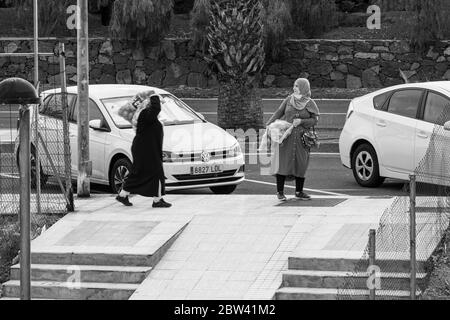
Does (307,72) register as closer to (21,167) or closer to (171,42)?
(171,42)

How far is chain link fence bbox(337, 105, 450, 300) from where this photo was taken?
11227 millimetres

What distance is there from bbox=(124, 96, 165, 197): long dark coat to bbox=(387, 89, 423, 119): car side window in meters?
3.78

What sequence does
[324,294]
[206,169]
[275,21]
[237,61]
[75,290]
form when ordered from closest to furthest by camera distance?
[324,294] → [75,290] → [206,169] → [237,61] → [275,21]

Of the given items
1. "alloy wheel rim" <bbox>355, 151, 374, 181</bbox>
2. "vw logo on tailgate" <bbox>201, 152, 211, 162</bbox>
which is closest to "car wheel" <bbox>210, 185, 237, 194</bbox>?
"vw logo on tailgate" <bbox>201, 152, 211, 162</bbox>

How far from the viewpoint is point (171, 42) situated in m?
33.5

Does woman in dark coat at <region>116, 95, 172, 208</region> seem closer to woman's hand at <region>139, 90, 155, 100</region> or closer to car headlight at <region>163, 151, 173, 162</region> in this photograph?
woman's hand at <region>139, 90, 155, 100</region>

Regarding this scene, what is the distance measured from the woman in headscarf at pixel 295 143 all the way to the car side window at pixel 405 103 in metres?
1.97

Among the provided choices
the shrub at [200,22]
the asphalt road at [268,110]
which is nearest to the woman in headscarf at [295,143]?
the asphalt road at [268,110]

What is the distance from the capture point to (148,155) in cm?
1471

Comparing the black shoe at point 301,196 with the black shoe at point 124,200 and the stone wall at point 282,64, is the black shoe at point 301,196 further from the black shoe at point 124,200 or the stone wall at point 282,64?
the stone wall at point 282,64

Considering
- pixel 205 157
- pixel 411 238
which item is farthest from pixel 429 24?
pixel 411 238

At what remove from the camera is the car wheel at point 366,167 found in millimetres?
17109

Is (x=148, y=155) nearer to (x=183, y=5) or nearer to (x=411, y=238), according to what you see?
(x=411, y=238)

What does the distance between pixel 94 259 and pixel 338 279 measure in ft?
8.41
